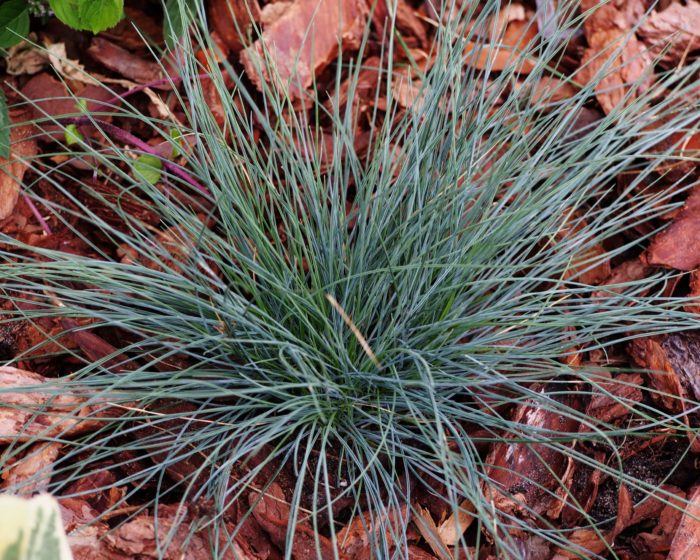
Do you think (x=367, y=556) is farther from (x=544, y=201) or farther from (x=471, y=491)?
(x=544, y=201)

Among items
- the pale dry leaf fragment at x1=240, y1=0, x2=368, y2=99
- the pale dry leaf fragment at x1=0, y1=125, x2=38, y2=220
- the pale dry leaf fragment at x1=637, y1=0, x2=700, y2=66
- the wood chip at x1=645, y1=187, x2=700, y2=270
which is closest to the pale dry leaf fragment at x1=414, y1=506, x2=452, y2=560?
the wood chip at x1=645, y1=187, x2=700, y2=270

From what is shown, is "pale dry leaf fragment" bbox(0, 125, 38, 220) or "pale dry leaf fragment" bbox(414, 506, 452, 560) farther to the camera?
"pale dry leaf fragment" bbox(0, 125, 38, 220)

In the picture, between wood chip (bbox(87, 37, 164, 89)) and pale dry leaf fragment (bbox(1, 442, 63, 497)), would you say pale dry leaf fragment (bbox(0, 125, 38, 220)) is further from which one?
pale dry leaf fragment (bbox(1, 442, 63, 497))

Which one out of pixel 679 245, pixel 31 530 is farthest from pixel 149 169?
pixel 679 245

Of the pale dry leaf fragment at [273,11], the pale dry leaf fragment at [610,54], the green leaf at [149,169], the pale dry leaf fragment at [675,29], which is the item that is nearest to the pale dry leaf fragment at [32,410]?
the green leaf at [149,169]

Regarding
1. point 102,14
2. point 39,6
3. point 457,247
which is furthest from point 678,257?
point 39,6

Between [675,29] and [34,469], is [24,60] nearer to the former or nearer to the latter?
[34,469]
